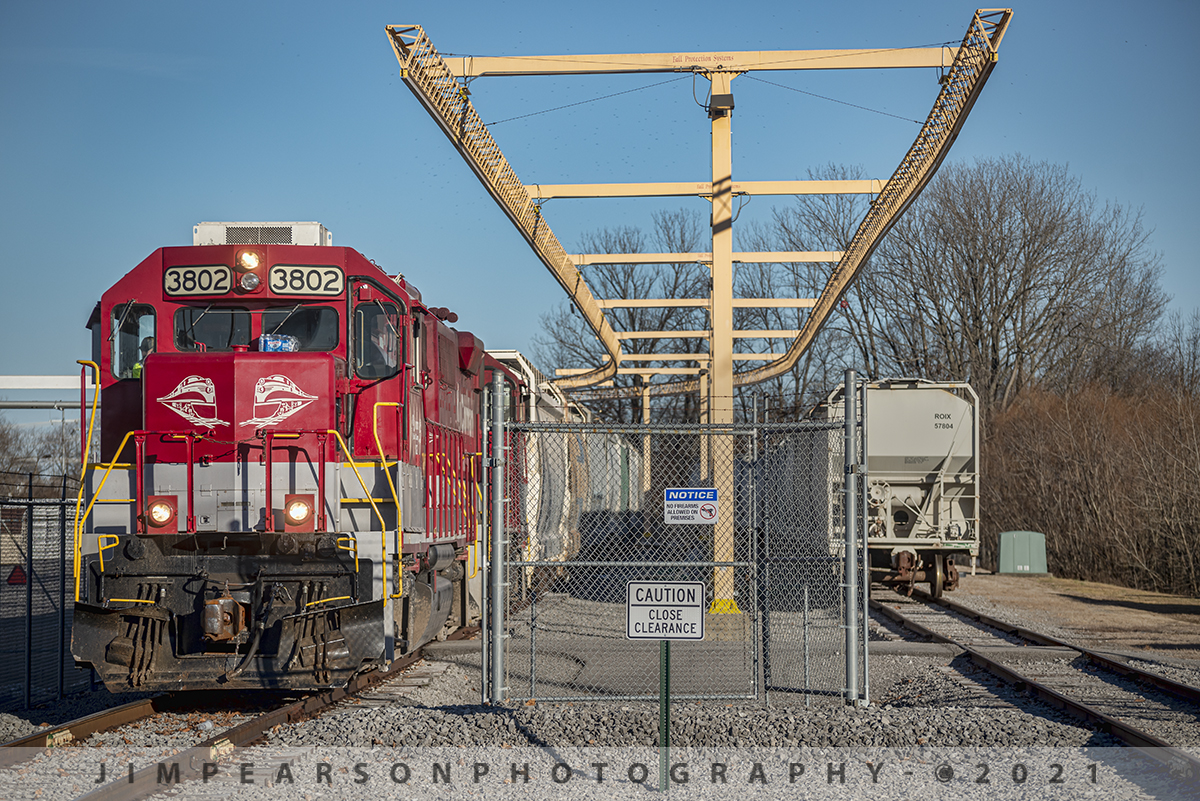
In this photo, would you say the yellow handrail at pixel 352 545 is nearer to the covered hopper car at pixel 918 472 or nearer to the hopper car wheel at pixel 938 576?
the covered hopper car at pixel 918 472

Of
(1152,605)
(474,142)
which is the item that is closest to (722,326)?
(474,142)

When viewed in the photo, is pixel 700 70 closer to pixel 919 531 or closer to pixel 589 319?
pixel 589 319

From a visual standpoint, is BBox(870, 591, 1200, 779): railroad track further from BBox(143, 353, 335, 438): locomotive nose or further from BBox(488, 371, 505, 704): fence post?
BBox(143, 353, 335, 438): locomotive nose

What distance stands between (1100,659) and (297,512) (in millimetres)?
8784

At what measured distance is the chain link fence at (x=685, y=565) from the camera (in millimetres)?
8836

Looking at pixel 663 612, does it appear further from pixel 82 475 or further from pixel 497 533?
pixel 82 475

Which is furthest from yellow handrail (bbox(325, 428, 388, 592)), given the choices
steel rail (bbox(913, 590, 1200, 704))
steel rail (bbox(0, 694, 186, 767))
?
steel rail (bbox(913, 590, 1200, 704))

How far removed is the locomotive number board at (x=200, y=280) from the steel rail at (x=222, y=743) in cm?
363

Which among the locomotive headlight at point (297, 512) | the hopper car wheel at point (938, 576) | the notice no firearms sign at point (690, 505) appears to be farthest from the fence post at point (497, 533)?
the hopper car wheel at point (938, 576)

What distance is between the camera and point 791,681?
33.9 ft

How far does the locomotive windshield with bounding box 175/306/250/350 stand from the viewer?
9094mm

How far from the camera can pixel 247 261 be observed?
893 centimetres

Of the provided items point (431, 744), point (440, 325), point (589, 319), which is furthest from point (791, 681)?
point (589, 319)

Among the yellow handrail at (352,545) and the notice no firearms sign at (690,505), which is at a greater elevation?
the notice no firearms sign at (690,505)
